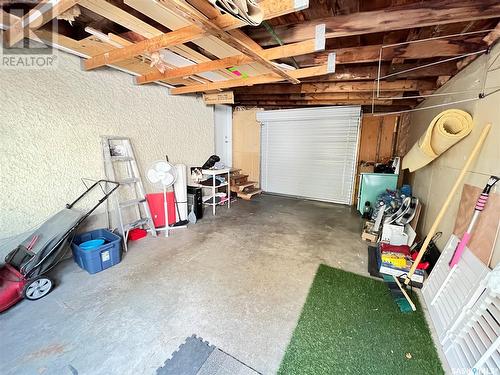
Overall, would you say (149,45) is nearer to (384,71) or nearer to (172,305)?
(172,305)

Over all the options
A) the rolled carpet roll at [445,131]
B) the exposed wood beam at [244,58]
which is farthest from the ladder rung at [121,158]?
the rolled carpet roll at [445,131]

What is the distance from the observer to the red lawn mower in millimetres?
→ 1874

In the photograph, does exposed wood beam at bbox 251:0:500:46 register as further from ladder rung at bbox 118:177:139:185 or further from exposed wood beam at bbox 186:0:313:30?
ladder rung at bbox 118:177:139:185

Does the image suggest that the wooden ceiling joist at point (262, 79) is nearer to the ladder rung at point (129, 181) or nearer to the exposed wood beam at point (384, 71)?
the exposed wood beam at point (384, 71)

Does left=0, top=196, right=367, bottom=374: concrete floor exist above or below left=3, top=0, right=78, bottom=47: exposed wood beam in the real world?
below

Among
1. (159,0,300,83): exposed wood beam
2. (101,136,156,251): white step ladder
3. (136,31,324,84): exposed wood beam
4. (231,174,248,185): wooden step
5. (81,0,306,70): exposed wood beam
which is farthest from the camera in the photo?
(231,174,248,185): wooden step

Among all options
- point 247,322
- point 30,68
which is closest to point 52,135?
point 30,68

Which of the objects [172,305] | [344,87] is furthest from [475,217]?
[172,305]

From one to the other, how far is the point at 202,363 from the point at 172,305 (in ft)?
2.09

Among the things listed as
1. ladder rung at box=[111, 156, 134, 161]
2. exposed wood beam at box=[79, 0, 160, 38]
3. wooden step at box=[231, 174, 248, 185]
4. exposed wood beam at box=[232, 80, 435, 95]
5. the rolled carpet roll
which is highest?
exposed wood beam at box=[79, 0, 160, 38]

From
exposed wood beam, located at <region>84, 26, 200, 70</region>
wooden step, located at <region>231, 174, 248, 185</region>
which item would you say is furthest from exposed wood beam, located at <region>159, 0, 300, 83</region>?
wooden step, located at <region>231, 174, 248, 185</region>

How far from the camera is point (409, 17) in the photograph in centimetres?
150

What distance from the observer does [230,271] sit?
2.43 m

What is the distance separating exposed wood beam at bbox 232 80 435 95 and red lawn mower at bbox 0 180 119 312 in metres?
3.23
